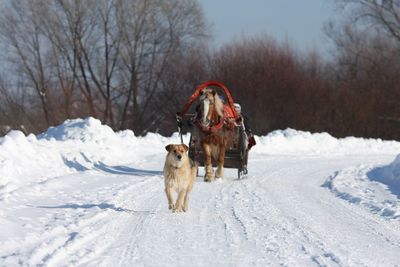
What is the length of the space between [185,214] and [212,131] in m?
4.94

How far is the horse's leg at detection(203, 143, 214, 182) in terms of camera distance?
14609mm

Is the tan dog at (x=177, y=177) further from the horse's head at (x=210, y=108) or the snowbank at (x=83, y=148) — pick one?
the horse's head at (x=210, y=108)

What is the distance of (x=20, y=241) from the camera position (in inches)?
298

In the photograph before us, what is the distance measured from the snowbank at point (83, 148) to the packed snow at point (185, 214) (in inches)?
2.3

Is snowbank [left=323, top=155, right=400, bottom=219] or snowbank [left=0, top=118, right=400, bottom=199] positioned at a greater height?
snowbank [left=0, top=118, right=400, bottom=199]

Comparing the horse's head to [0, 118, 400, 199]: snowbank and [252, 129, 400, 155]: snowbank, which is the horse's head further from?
[252, 129, 400, 155]: snowbank

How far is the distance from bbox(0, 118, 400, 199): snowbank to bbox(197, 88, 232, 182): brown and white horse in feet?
10.9

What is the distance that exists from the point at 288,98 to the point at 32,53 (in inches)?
596

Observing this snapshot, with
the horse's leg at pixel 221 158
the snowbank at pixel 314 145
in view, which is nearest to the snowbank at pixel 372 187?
the horse's leg at pixel 221 158

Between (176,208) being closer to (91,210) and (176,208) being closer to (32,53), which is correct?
(91,210)

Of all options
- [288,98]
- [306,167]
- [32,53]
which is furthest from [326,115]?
[306,167]

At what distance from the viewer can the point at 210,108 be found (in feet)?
48.2

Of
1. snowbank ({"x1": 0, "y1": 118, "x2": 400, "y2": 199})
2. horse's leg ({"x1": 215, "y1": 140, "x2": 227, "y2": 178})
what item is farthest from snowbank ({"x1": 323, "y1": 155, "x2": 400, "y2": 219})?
snowbank ({"x1": 0, "y1": 118, "x2": 400, "y2": 199})

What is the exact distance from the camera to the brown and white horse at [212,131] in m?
14.6
